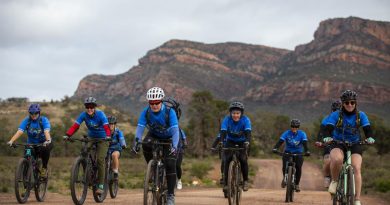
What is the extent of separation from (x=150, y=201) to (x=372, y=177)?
29803mm

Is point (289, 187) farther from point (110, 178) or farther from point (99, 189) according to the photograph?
point (99, 189)

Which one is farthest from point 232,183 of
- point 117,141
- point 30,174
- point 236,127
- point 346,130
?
point 30,174

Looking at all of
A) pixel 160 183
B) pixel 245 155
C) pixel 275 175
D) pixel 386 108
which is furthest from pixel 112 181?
pixel 386 108

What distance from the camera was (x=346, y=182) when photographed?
891cm

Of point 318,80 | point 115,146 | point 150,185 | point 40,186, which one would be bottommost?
point 40,186

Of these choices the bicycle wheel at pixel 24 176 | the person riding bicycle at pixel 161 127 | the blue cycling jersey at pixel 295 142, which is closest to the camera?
the person riding bicycle at pixel 161 127

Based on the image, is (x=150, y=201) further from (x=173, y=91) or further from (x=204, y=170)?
(x=173, y=91)

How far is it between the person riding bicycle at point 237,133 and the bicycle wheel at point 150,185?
3268mm

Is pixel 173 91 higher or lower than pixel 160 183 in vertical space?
higher

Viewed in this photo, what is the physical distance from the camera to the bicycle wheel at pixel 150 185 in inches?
350

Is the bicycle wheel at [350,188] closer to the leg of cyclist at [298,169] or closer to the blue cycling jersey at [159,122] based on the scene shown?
the blue cycling jersey at [159,122]

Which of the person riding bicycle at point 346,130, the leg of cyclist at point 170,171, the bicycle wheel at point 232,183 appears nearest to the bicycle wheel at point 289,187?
the bicycle wheel at point 232,183

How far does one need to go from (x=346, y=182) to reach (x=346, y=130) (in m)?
1.16

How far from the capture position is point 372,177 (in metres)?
35.7
